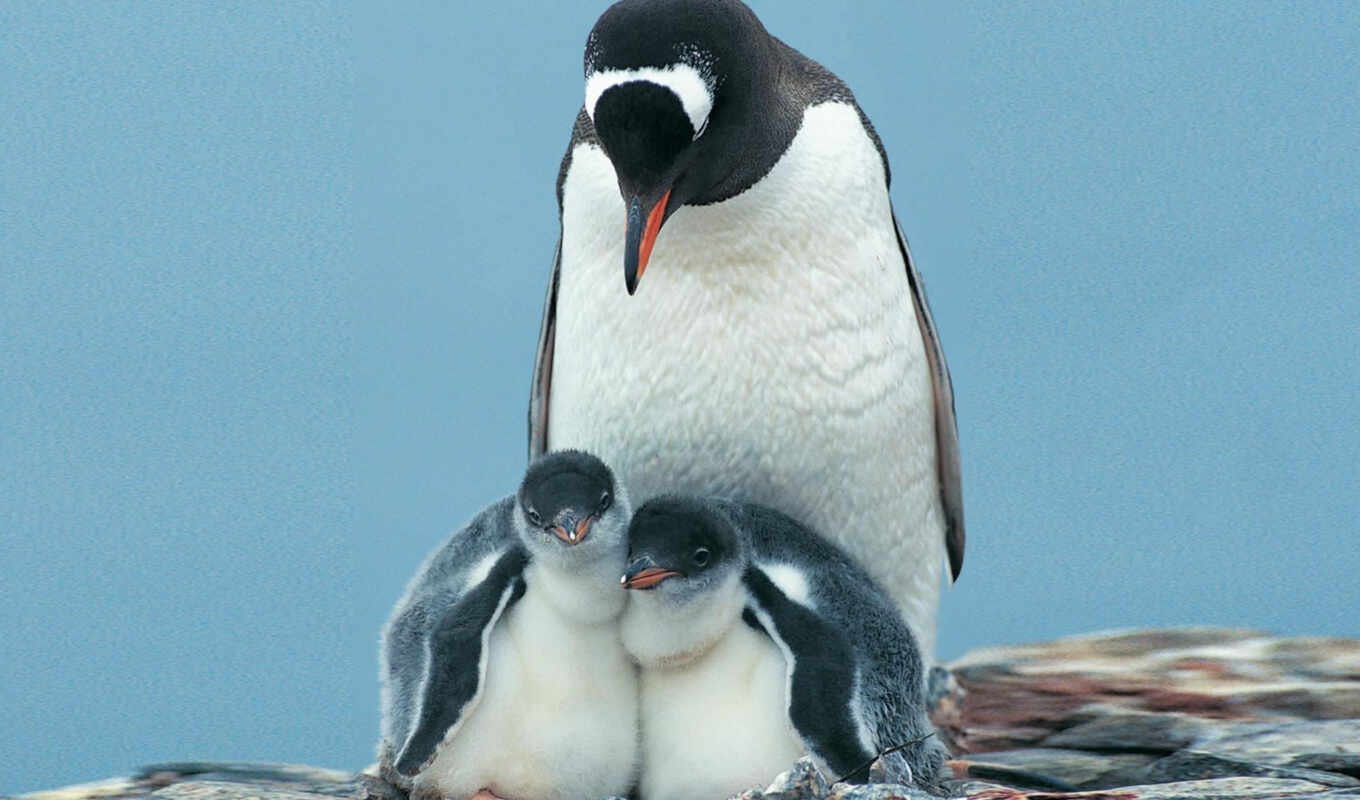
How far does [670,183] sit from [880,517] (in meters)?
0.78

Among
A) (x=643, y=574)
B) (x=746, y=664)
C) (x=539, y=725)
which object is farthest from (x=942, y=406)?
(x=539, y=725)

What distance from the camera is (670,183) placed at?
2768 millimetres

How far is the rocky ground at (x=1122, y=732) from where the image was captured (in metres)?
2.89

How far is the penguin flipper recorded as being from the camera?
3.42 m

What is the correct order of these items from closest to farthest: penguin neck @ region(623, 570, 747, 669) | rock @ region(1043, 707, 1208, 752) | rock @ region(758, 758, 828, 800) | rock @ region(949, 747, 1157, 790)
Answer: rock @ region(758, 758, 828, 800)
penguin neck @ region(623, 570, 747, 669)
rock @ region(949, 747, 1157, 790)
rock @ region(1043, 707, 1208, 752)

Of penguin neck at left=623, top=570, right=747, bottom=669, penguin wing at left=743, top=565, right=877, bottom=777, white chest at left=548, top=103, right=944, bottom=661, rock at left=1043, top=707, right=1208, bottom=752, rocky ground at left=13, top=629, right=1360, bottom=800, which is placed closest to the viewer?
penguin wing at left=743, top=565, right=877, bottom=777

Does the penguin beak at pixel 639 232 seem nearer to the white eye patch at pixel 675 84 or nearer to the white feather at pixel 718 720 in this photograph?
the white eye patch at pixel 675 84

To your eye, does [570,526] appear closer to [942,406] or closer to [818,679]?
[818,679]

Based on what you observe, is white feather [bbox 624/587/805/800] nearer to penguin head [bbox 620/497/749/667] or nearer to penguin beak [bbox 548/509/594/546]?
penguin head [bbox 620/497/749/667]

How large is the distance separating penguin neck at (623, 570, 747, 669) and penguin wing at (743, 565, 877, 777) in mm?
45

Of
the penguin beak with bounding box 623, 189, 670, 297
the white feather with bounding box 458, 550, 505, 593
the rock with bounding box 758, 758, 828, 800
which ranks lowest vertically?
the rock with bounding box 758, 758, 828, 800

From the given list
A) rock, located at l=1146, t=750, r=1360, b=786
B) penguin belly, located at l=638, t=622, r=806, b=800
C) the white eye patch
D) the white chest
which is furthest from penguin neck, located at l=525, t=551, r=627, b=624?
rock, located at l=1146, t=750, r=1360, b=786

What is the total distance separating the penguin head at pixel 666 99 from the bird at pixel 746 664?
1.30 feet

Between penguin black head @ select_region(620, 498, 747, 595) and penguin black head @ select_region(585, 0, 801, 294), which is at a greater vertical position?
penguin black head @ select_region(585, 0, 801, 294)
